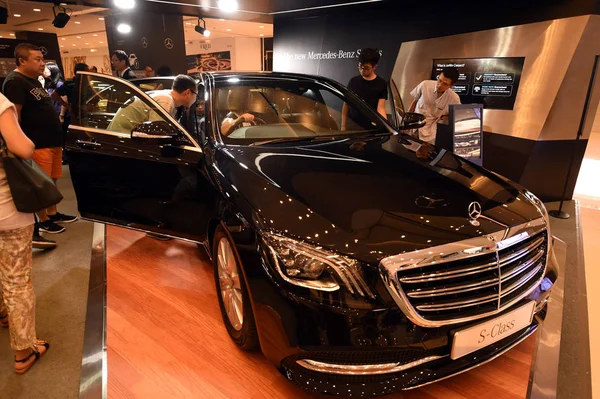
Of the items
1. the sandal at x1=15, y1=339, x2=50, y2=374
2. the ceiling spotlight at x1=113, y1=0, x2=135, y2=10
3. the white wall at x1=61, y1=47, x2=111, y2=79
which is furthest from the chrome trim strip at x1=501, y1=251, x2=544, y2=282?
the white wall at x1=61, y1=47, x2=111, y2=79

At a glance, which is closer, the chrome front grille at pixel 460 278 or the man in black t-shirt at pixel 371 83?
the chrome front grille at pixel 460 278

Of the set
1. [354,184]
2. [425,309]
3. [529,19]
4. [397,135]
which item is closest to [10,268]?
[354,184]

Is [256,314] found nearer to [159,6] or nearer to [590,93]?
[590,93]

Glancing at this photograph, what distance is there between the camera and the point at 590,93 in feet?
12.4

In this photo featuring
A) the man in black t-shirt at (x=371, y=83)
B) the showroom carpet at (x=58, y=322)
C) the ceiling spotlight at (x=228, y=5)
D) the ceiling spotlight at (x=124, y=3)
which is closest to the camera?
the showroom carpet at (x=58, y=322)

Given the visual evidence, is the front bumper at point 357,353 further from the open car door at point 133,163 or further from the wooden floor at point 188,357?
the open car door at point 133,163

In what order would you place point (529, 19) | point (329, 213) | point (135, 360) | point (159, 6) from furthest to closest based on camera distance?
point (159, 6), point (529, 19), point (135, 360), point (329, 213)

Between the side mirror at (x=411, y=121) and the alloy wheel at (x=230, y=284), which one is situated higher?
the side mirror at (x=411, y=121)

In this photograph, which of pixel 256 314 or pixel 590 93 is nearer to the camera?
pixel 256 314

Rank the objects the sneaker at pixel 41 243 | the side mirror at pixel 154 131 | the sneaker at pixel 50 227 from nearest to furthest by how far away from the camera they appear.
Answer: the side mirror at pixel 154 131, the sneaker at pixel 41 243, the sneaker at pixel 50 227

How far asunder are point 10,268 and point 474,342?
1.93 m

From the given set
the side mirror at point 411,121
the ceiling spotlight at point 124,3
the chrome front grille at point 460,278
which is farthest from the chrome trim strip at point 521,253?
the ceiling spotlight at point 124,3

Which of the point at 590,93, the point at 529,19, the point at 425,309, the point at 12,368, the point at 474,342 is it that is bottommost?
the point at 12,368

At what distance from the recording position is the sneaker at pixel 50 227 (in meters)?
3.32
